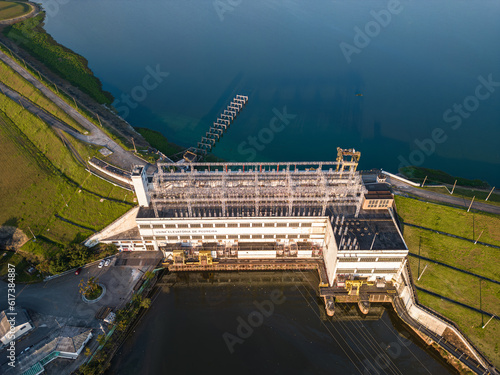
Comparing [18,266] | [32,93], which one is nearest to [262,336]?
[18,266]

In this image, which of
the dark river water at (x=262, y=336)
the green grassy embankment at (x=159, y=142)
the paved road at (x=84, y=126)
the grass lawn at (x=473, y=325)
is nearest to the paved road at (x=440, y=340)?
the dark river water at (x=262, y=336)

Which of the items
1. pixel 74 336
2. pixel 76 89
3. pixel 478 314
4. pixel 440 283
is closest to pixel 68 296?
pixel 74 336

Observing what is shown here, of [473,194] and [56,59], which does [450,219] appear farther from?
[56,59]

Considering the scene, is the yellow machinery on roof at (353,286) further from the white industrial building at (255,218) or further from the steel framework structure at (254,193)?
the steel framework structure at (254,193)

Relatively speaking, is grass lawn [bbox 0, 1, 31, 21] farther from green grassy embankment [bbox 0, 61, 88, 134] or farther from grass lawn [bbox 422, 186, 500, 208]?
grass lawn [bbox 422, 186, 500, 208]

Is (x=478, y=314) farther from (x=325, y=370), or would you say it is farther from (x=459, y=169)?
(x=459, y=169)
